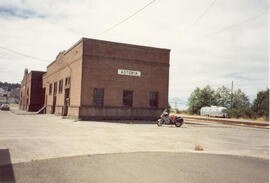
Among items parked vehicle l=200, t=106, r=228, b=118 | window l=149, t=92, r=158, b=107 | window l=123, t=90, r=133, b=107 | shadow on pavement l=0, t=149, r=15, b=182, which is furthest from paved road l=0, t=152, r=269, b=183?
parked vehicle l=200, t=106, r=228, b=118

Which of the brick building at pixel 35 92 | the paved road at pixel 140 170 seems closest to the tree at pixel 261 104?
the brick building at pixel 35 92

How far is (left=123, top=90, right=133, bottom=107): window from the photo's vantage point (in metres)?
25.9

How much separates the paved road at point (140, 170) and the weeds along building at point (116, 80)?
16639 millimetres

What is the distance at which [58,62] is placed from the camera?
37312mm

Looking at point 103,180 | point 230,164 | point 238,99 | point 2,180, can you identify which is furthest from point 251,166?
point 238,99

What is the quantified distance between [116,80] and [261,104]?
38202 millimetres

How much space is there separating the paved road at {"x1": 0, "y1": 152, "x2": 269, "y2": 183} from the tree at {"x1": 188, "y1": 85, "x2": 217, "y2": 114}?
2743 inches

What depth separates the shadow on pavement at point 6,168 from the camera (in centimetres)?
516

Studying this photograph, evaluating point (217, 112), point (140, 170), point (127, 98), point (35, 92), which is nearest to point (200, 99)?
point (217, 112)

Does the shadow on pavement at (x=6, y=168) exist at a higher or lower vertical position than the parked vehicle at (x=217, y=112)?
lower

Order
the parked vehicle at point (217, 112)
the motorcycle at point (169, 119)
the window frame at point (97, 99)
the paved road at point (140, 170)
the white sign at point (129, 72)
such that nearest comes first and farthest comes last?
1. the paved road at point (140, 170)
2. the motorcycle at point (169, 119)
3. the window frame at point (97, 99)
4. the white sign at point (129, 72)
5. the parked vehicle at point (217, 112)

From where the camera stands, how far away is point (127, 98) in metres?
26.0

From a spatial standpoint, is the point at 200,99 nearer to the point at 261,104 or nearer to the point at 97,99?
the point at 261,104

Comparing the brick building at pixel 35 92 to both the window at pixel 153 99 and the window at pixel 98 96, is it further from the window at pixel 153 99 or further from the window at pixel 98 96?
the window at pixel 153 99
